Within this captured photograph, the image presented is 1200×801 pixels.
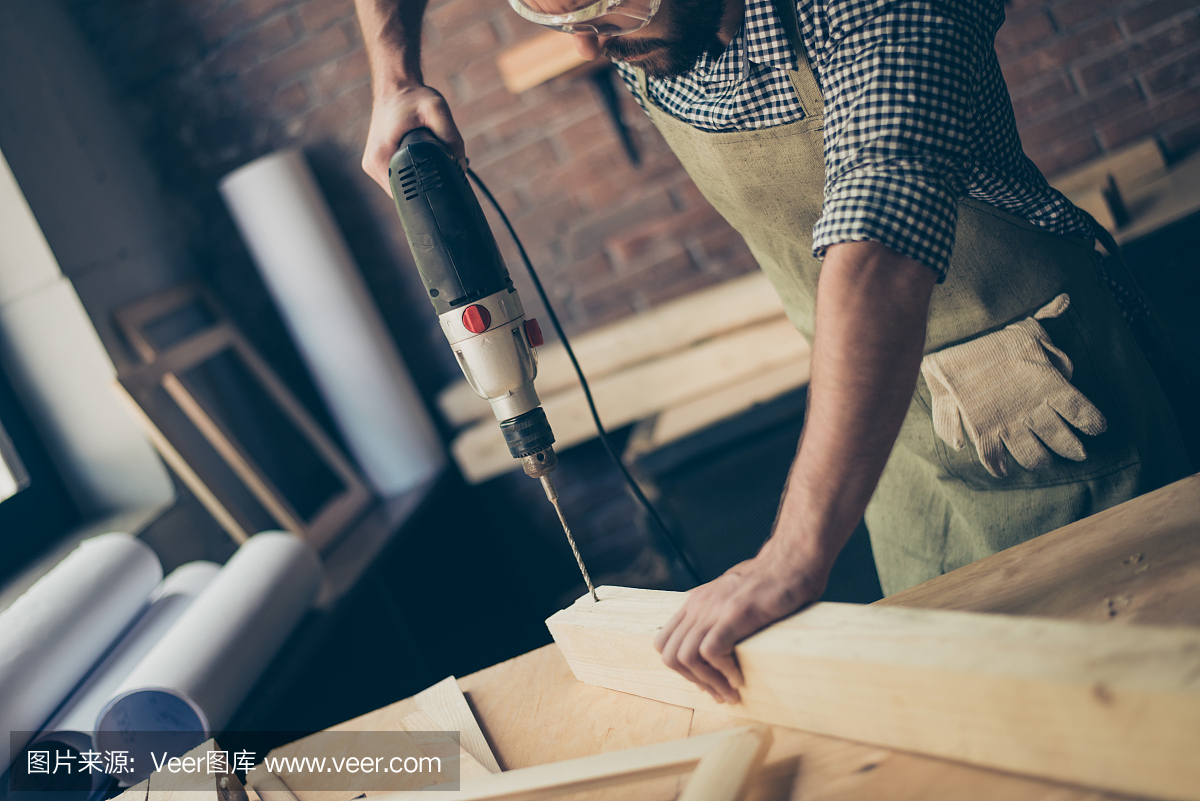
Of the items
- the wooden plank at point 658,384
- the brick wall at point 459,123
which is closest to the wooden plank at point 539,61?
the brick wall at point 459,123

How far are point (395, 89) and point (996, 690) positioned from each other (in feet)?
2.97

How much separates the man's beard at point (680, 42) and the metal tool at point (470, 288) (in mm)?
233

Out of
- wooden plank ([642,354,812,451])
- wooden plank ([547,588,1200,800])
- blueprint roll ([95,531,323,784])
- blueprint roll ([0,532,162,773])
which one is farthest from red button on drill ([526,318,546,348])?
wooden plank ([642,354,812,451])

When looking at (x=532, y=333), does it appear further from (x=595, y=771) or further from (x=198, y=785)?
(x=198, y=785)

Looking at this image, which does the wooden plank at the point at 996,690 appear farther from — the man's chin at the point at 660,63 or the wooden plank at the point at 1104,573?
the man's chin at the point at 660,63

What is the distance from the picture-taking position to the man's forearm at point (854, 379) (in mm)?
644

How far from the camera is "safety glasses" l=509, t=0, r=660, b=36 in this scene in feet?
2.60

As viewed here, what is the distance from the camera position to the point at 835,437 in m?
0.66

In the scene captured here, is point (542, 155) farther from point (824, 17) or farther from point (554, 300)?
point (824, 17)

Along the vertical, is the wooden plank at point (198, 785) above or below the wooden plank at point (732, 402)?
above

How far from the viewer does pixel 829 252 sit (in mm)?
659

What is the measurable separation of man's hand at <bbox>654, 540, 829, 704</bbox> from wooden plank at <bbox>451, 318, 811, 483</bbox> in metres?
1.30

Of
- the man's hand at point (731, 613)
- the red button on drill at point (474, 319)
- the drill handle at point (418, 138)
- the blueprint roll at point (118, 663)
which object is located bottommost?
the man's hand at point (731, 613)

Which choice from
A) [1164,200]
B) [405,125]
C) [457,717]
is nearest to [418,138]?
[405,125]
